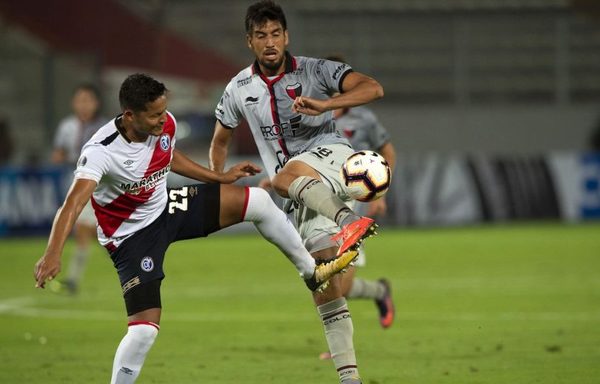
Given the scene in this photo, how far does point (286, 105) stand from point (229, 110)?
505mm

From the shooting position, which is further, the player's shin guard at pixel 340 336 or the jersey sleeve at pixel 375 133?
the jersey sleeve at pixel 375 133

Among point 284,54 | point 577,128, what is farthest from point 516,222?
point 284,54

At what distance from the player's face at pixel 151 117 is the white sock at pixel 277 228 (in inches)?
33.0

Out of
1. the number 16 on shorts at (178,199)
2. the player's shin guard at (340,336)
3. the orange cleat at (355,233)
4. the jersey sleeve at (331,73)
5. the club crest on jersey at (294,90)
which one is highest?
the jersey sleeve at (331,73)

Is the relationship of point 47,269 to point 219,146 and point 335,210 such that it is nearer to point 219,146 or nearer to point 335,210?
point 335,210

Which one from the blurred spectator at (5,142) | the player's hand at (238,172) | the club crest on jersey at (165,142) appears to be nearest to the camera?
the club crest on jersey at (165,142)

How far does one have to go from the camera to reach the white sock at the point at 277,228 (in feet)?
24.5

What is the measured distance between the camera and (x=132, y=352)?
6852 millimetres

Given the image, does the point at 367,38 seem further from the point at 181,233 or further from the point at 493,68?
the point at 181,233

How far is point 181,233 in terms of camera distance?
7.46 metres

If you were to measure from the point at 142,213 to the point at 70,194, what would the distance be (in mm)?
783

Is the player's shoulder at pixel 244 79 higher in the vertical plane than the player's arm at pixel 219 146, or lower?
higher

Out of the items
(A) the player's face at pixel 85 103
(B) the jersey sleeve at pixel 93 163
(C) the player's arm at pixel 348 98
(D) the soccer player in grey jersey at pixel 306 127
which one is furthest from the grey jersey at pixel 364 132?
(A) the player's face at pixel 85 103

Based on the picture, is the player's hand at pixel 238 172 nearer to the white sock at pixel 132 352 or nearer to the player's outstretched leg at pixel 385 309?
the white sock at pixel 132 352
